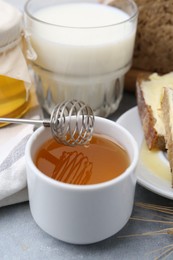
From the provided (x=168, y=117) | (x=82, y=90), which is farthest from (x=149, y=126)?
(x=82, y=90)

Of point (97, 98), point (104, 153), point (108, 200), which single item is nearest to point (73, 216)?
→ point (108, 200)

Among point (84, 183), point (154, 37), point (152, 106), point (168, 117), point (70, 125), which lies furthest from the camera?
point (154, 37)

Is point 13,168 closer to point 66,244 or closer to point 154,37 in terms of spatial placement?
point 66,244

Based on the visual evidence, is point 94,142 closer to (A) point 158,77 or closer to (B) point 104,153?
(B) point 104,153

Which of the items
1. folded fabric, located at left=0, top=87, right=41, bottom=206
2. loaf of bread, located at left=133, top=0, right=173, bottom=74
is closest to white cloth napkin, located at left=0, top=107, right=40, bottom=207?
folded fabric, located at left=0, top=87, right=41, bottom=206

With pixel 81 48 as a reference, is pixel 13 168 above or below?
below

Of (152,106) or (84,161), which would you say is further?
(152,106)
